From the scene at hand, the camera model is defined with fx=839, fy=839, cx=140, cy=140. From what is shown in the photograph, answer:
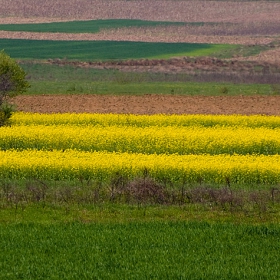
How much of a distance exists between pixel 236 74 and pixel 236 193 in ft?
114

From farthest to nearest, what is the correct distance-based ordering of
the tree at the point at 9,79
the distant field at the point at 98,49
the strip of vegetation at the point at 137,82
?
the distant field at the point at 98,49, the strip of vegetation at the point at 137,82, the tree at the point at 9,79

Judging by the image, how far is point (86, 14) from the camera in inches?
4011

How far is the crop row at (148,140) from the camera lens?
28.3 meters

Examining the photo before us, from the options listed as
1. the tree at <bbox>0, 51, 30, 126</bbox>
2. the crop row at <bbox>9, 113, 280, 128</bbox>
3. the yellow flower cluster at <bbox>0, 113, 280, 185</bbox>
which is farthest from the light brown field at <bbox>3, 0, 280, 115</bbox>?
the yellow flower cluster at <bbox>0, 113, 280, 185</bbox>

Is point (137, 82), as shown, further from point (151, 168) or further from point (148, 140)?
point (151, 168)

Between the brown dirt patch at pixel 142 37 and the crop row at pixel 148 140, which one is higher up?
the crop row at pixel 148 140

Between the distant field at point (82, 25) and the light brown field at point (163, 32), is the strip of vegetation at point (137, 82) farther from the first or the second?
the distant field at point (82, 25)

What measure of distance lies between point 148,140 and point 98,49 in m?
45.2

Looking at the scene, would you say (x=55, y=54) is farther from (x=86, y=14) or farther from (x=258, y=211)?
(x=258, y=211)

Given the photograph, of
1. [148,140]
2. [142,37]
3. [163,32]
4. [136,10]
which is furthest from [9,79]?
[136,10]

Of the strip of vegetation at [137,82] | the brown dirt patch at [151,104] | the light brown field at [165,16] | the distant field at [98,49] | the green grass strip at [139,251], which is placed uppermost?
the green grass strip at [139,251]

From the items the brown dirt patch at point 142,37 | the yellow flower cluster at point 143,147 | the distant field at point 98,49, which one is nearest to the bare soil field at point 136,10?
the brown dirt patch at point 142,37

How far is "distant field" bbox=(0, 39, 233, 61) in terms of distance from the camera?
68.2 m

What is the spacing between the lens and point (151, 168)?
78.7 feet
